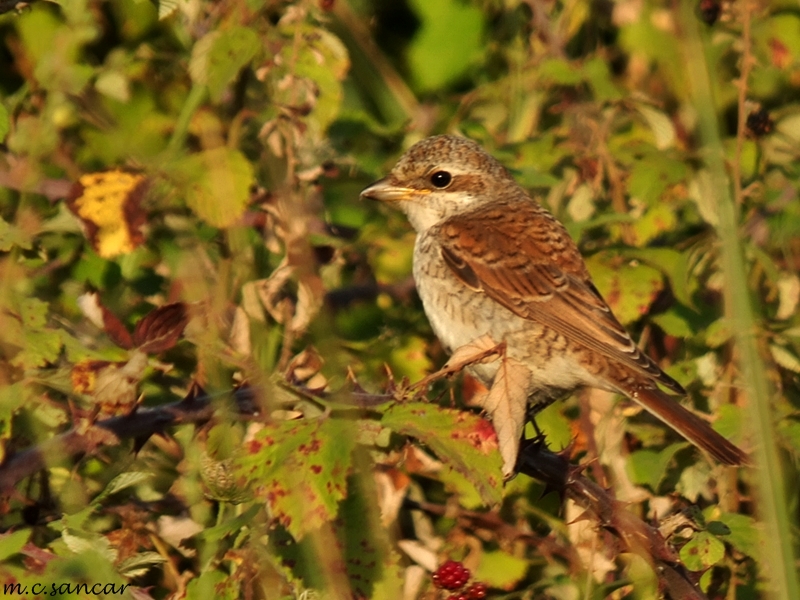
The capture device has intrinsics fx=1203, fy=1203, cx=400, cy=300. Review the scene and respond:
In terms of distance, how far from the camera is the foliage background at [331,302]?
2.71 m

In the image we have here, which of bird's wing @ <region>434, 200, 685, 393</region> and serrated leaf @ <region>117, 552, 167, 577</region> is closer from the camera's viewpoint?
serrated leaf @ <region>117, 552, 167, 577</region>

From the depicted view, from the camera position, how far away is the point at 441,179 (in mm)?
4262

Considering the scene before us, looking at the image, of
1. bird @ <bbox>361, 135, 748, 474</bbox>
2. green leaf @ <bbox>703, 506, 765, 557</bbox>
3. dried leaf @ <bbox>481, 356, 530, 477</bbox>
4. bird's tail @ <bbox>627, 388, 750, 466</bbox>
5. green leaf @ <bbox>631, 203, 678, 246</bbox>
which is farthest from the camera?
green leaf @ <bbox>631, 203, 678, 246</bbox>

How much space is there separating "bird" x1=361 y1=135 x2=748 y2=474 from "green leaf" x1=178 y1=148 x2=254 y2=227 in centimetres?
48

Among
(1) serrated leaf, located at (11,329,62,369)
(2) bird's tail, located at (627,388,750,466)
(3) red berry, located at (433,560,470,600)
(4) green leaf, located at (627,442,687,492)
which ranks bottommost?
(4) green leaf, located at (627,442,687,492)

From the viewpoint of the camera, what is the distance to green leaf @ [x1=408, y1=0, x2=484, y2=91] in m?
5.72

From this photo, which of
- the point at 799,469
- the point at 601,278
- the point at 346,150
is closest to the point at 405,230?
the point at 346,150

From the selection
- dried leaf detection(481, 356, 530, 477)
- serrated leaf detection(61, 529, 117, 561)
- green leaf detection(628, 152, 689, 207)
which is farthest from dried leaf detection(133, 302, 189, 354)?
green leaf detection(628, 152, 689, 207)

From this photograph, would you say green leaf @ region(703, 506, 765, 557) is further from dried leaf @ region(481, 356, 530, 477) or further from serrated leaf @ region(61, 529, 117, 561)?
serrated leaf @ region(61, 529, 117, 561)

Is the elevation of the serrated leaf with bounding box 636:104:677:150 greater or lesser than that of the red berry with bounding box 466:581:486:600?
greater

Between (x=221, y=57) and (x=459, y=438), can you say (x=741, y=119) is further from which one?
(x=459, y=438)

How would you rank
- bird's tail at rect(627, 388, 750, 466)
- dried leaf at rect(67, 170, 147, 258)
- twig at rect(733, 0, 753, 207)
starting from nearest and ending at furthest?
bird's tail at rect(627, 388, 750, 466) → dried leaf at rect(67, 170, 147, 258) → twig at rect(733, 0, 753, 207)

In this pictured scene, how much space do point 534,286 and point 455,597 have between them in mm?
1133

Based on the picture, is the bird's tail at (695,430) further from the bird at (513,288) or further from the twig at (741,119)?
the twig at (741,119)
